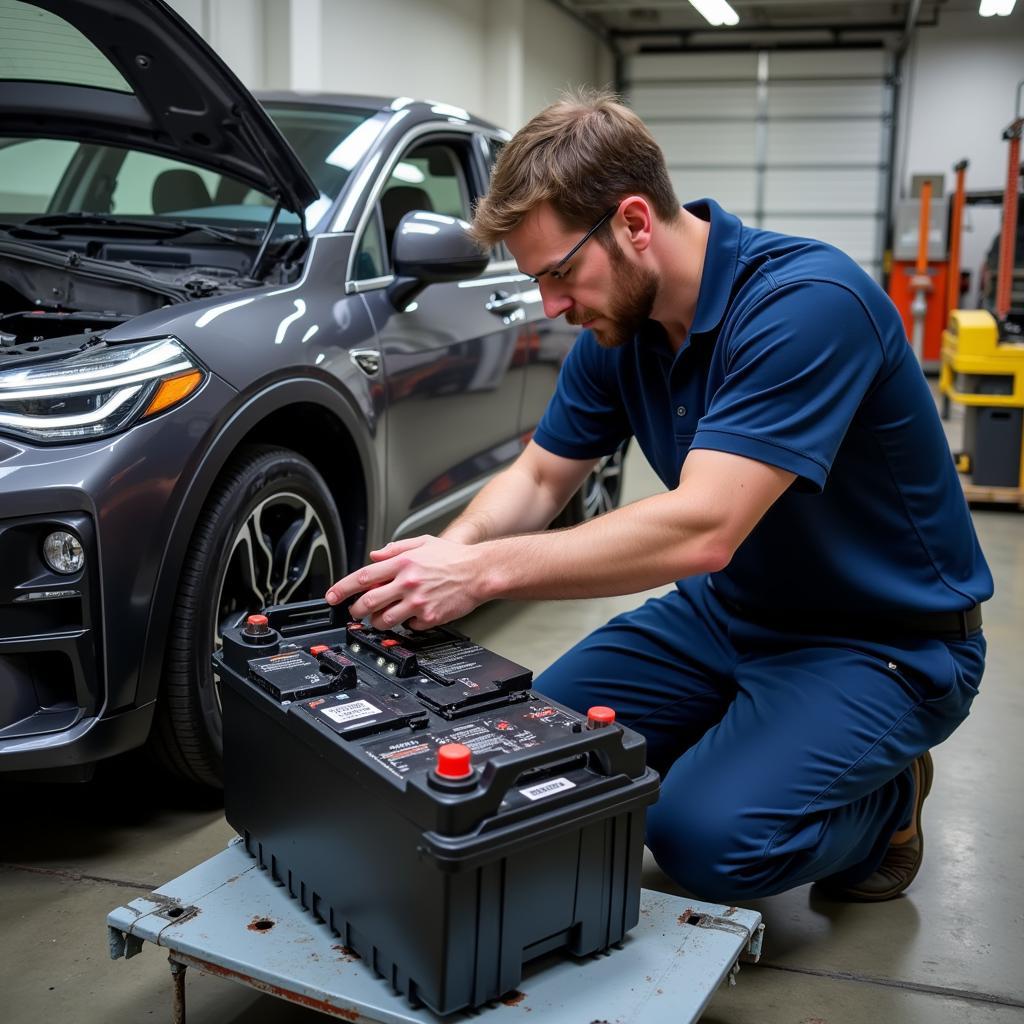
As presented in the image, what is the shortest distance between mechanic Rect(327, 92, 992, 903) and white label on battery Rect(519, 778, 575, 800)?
39 cm

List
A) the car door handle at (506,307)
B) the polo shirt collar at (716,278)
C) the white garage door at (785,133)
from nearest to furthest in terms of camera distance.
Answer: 1. the polo shirt collar at (716,278)
2. the car door handle at (506,307)
3. the white garage door at (785,133)

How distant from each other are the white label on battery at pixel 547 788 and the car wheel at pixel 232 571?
706mm

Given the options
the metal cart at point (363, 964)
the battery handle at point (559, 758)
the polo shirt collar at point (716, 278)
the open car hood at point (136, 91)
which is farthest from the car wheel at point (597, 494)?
the battery handle at point (559, 758)

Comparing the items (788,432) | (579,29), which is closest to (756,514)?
(788,432)

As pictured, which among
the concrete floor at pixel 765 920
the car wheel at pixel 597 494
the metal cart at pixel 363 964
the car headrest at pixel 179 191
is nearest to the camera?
the metal cart at pixel 363 964

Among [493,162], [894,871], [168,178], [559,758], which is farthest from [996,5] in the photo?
[559,758]

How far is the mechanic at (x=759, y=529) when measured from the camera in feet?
5.24

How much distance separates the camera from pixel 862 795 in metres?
1.76

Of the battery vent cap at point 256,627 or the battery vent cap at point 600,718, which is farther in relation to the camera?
the battery vent cap at point 256,627

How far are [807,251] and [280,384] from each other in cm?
102

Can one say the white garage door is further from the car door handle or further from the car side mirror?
the car side mirror

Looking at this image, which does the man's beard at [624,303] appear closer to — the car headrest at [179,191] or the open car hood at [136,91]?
the open car hood at [136,91]

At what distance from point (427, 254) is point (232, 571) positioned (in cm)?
90

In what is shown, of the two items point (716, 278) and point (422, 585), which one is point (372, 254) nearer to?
point (716, 278)
